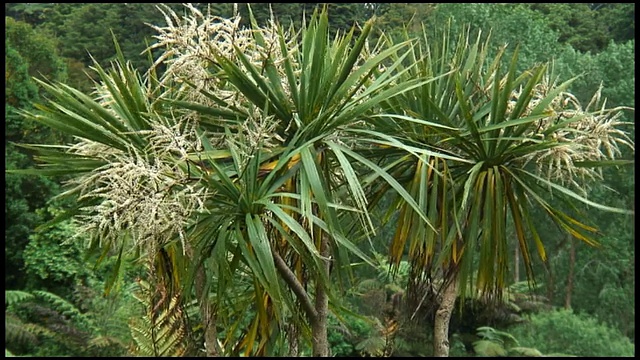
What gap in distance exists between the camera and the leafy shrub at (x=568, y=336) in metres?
13.5

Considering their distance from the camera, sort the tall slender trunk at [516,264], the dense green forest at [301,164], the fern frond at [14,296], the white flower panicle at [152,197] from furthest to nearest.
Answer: the tall slender trunk at [516,264] → the fern frond at [14,296] → the dense green forest at [301,164] → the white flower panicle at [152,197]

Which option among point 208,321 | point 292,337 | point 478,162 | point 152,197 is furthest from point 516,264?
point 152,197

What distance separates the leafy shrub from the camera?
1354 centimetres

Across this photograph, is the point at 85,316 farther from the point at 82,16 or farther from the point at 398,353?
the point at 82,16

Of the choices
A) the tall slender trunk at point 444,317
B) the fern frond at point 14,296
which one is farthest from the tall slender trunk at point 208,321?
the fern frond at point 14,296

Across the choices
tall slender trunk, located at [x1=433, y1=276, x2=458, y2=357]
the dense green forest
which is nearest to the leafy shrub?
the dense green forest

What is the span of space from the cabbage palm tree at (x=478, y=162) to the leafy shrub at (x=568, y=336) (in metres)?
9.05

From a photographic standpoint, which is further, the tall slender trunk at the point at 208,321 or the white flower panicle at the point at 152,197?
the tall slender trunk at the point at 208,321

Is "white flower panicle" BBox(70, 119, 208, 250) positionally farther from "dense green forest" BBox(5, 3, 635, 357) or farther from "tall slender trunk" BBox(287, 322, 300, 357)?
"tall slender trunk" BBox(287, 322, 300, 357)

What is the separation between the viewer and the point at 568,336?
13.7 m

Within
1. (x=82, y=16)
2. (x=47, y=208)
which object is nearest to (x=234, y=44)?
(x=47, y=208)

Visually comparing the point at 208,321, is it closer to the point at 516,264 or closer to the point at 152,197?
the point at 152,197

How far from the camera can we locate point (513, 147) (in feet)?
15.7

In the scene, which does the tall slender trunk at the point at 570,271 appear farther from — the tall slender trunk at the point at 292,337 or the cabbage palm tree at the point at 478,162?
the tall slender trunk at the point at 292,337
